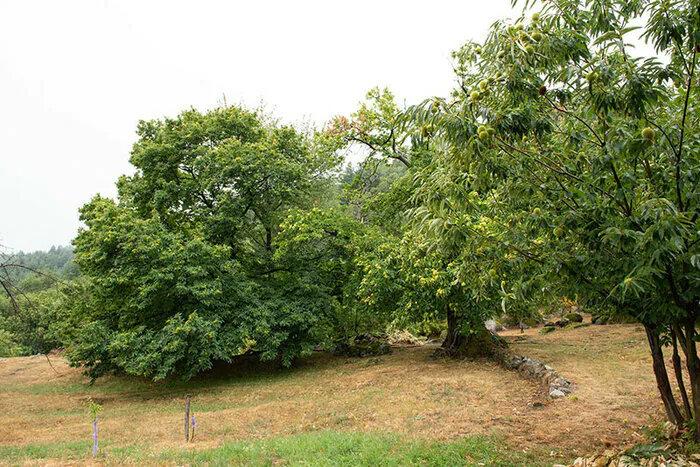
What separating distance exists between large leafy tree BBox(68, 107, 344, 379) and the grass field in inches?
65.7

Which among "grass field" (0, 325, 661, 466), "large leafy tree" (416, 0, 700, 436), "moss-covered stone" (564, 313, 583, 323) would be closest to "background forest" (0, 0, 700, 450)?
"large leafy tree" (416, 0, 700, 436)

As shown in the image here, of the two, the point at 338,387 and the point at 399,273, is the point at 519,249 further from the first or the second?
the point at 338,387

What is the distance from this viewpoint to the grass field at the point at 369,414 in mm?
5879

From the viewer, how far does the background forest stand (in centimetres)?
362

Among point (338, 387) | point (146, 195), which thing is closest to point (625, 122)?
point (338, 387)

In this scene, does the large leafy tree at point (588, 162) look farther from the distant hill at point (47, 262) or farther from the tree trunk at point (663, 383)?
the distant hill at point (47, 262)

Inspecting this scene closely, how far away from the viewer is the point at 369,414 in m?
8.56

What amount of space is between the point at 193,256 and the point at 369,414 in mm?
8331

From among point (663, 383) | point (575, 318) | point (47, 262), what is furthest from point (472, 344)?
point (47, 262)

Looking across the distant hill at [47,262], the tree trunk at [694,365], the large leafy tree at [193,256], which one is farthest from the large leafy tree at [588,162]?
the large leafy tree at [193,256]

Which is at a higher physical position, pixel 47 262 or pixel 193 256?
pixel 47 262

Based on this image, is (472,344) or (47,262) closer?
(472,344)

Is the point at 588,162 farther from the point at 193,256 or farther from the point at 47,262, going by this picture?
the point at 47,262

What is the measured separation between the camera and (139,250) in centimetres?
1286
